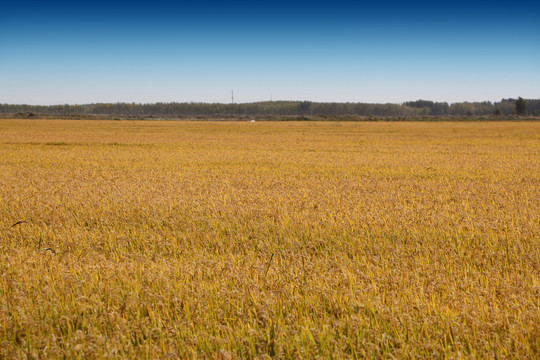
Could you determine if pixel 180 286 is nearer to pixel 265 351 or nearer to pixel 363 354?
pixel 265 351

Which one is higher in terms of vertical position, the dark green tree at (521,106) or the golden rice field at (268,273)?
the dark green tree at (521,106)

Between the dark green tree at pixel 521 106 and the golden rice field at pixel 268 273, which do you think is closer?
the golden rice field at pixel 268 273

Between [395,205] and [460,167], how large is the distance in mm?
8932

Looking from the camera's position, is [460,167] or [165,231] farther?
[460,167]

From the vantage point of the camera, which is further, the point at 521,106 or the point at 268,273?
the point at 521,106

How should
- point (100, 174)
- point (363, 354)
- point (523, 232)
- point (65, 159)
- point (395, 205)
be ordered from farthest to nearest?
point (65, 159) → point (100, 174) → point (395, 205) → point (523, 232) → point (363, 354)

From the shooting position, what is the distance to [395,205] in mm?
8875

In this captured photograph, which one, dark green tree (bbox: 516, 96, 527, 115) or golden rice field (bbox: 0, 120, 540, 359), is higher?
dark green tree (bbox: 516, 96, 527, 115)

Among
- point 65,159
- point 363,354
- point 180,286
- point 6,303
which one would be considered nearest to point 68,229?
point 6,303

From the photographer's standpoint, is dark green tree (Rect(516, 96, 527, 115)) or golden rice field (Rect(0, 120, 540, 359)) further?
dark green tree (Rect(516, 96, 527, 115))

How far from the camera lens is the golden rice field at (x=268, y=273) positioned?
3473mm

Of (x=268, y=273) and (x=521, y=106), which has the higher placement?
(x=521, y=106)

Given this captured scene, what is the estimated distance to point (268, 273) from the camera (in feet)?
16.1

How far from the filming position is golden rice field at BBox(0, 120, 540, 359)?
11.4ft
